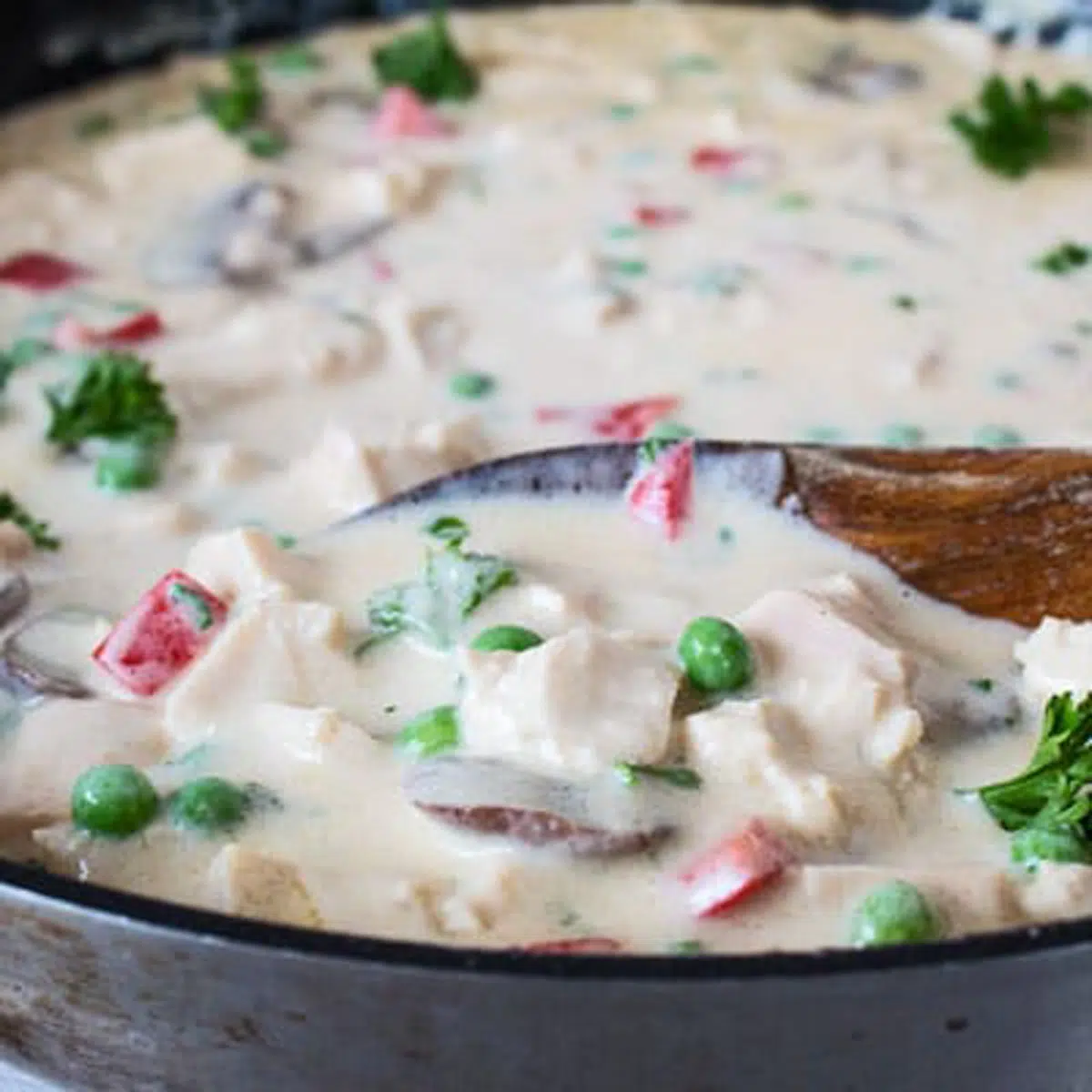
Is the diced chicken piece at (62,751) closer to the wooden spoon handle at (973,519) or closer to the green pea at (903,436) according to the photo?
the wooden spoon handle at (973,519)

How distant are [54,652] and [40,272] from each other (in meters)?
1.19

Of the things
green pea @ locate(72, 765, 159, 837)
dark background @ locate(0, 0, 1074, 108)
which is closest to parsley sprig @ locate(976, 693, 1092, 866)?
green pea @ locate(72, 765, 159, 837)

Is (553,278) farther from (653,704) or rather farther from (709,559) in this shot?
(653,704)

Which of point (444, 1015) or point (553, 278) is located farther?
point (553, 278)

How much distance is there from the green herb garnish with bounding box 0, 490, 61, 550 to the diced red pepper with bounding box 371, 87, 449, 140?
145 cm

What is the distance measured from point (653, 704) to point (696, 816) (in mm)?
142

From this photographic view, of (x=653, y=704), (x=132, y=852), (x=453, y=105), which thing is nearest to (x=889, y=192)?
(x=453, y=105)

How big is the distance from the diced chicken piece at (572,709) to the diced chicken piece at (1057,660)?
1.49ft

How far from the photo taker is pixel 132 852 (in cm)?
237

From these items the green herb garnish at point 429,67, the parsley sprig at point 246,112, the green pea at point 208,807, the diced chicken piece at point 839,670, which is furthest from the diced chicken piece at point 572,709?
the green herb garnish at point 429,67

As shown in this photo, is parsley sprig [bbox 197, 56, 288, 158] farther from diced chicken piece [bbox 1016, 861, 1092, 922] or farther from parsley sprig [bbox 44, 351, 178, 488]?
diced chicken piece [bbox 1016, 861, 1092, 922]

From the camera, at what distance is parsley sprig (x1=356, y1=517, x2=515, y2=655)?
105 inches

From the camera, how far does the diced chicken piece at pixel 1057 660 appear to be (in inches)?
102

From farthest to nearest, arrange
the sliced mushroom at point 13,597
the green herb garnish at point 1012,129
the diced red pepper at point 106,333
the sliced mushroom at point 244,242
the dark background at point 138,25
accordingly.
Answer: the dark background at point 138,25 → the green herb garnish at point 1012,129 → the sliced mushroom at point 244,242 → the diced red pepper at point 106,333 → the sliced mushroom at point 13,597
